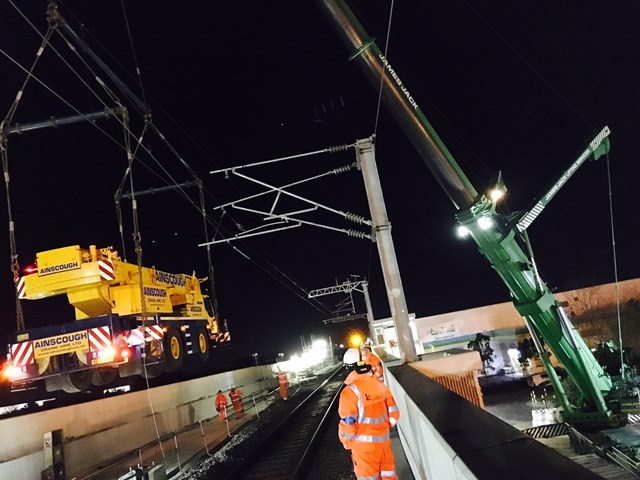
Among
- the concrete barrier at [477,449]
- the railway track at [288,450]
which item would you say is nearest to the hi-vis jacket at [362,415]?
the concrete barrier at [477,449]

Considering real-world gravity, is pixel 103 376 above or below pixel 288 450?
above

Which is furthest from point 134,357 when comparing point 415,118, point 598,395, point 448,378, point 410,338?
point 598,395

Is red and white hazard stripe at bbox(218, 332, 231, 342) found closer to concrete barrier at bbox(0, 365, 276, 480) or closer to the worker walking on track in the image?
concrete barrier at bbox(0, 365, 276, 480)

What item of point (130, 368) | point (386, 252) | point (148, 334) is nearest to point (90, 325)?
point (148, 334)

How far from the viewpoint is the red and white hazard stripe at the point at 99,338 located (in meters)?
9.84

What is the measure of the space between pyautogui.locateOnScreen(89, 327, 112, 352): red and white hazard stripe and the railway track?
3722 millimetres

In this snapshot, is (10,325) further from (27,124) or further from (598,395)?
(598,395)

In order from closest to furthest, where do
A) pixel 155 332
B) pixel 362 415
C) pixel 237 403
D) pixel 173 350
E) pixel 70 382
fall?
pixel 362 415 → pixel 70 382 → pixel 155 332 → pixel 173 350 → pixel 237 403

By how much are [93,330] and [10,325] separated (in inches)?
1436

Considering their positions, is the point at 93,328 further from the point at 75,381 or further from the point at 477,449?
the point at 477,449

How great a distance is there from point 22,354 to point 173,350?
3618mm

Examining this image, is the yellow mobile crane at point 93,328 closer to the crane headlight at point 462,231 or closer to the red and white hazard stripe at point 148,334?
the red and white hazard stripe at point 148,334

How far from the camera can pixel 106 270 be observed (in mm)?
10664

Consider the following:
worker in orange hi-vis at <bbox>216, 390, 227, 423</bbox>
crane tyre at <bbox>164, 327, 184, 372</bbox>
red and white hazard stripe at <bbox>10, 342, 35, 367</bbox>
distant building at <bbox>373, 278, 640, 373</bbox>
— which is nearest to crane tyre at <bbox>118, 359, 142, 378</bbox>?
crane tyre at <bbox>164, 327, 184, 372</bbox>
